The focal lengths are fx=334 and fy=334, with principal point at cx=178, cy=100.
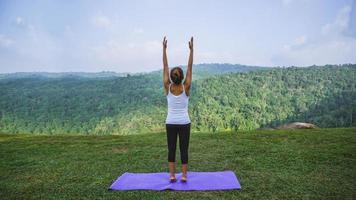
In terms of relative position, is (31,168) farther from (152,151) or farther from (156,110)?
(156,110)

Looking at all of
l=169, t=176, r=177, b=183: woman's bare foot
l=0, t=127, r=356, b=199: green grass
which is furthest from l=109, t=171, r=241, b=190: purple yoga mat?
l=0, t=127, r=356, b=199: green grass

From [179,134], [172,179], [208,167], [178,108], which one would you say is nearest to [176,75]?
[178,108]

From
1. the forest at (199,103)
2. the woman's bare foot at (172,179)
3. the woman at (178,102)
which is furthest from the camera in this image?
the forest at (199,103)

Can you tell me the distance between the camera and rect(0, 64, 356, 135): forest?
3772 inches

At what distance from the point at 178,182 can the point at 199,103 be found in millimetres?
107456

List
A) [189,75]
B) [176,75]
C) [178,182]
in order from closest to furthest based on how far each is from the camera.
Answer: [176,75] < [189,75] < [178,182]

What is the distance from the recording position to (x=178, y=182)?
636 centimetres

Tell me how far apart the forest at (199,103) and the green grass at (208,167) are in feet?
216

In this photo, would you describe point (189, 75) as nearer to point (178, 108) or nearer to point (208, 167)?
point (178, 108)

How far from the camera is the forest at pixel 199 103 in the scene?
95.8 meters

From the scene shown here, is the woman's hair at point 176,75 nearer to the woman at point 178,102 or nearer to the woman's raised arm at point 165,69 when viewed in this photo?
the woman at point 178,102

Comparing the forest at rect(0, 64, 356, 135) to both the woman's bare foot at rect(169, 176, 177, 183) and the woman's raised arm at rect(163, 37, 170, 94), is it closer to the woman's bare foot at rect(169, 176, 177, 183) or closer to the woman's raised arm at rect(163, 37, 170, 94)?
the woman's bare foot at rect(169, 176, 177, 183)

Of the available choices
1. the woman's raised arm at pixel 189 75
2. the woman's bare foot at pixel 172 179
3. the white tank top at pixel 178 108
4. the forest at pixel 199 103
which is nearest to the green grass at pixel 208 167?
the woman's bare foot at pixel 172 179

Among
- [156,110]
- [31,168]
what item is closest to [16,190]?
[31,168]
